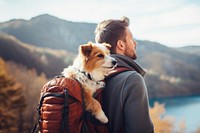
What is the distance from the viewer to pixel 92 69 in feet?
4.68

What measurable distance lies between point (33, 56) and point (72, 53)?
2752 millimetres

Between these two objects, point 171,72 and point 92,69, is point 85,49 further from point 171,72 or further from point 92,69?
point 171,72

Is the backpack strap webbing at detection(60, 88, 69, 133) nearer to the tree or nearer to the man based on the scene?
the man

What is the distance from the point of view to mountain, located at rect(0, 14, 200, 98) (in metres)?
12.3

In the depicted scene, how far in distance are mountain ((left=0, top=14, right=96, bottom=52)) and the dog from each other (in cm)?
1079

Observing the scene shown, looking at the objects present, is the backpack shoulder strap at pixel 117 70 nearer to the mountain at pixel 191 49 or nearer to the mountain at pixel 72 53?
the mountain at pixel 72 53

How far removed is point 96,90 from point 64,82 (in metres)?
0.19

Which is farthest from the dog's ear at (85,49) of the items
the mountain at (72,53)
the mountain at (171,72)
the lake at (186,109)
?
the lake at (186,109)

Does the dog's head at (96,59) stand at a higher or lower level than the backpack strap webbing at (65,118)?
higher

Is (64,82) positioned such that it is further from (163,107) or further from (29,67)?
(163,107)

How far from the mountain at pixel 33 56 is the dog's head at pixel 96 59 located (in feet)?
33.6

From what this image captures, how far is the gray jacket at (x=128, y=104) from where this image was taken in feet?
3.78

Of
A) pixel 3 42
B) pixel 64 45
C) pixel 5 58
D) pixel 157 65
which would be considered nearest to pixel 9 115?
pixel 5 58

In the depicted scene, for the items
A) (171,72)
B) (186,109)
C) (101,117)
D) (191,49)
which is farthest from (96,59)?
(186,109)
